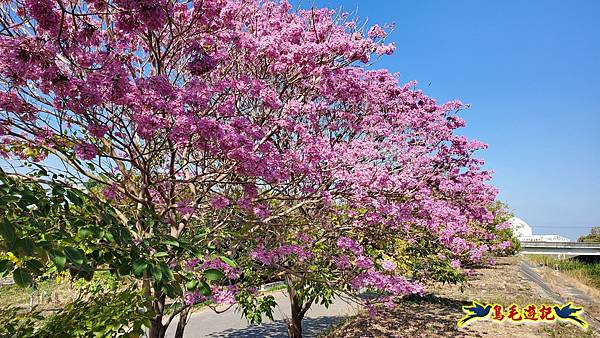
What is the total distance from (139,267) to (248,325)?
32.7 feet

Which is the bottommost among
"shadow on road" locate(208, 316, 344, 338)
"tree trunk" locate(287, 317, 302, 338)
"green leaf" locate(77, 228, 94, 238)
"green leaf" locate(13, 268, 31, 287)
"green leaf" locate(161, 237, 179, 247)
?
"shadow on road" locate(208, 316, 344, 338)

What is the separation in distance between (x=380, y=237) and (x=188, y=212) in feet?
10.7

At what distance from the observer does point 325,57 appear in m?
4.76

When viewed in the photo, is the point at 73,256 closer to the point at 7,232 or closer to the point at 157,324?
the point at 7,232

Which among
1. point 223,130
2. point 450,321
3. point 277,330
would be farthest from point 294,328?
point 223,130

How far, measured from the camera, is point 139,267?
2305 millimetres

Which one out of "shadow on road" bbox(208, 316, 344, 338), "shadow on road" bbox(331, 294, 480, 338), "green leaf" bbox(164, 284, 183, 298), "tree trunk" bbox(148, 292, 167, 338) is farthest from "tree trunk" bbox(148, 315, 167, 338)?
"shadow on road" bbox(208, 316, 344, 338)

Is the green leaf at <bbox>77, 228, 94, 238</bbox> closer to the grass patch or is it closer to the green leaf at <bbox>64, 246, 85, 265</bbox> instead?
the green leaf at <bbox>64, 246, 85, 265</bbox>

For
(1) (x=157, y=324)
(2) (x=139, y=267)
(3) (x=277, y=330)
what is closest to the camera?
(2) (x=139, y=267)

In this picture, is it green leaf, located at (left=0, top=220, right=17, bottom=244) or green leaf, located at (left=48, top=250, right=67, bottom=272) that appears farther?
green leaf, located at (left=48, top=250, right=67, bottom=272)

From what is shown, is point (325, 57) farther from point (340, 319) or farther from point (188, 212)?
point (340, 319)

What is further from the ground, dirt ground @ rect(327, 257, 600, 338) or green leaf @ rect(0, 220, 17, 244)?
green leaf @ rect(0, 220, 17, 244)

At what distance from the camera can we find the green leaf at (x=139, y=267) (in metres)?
2.28

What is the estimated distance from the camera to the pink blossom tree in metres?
3.52
